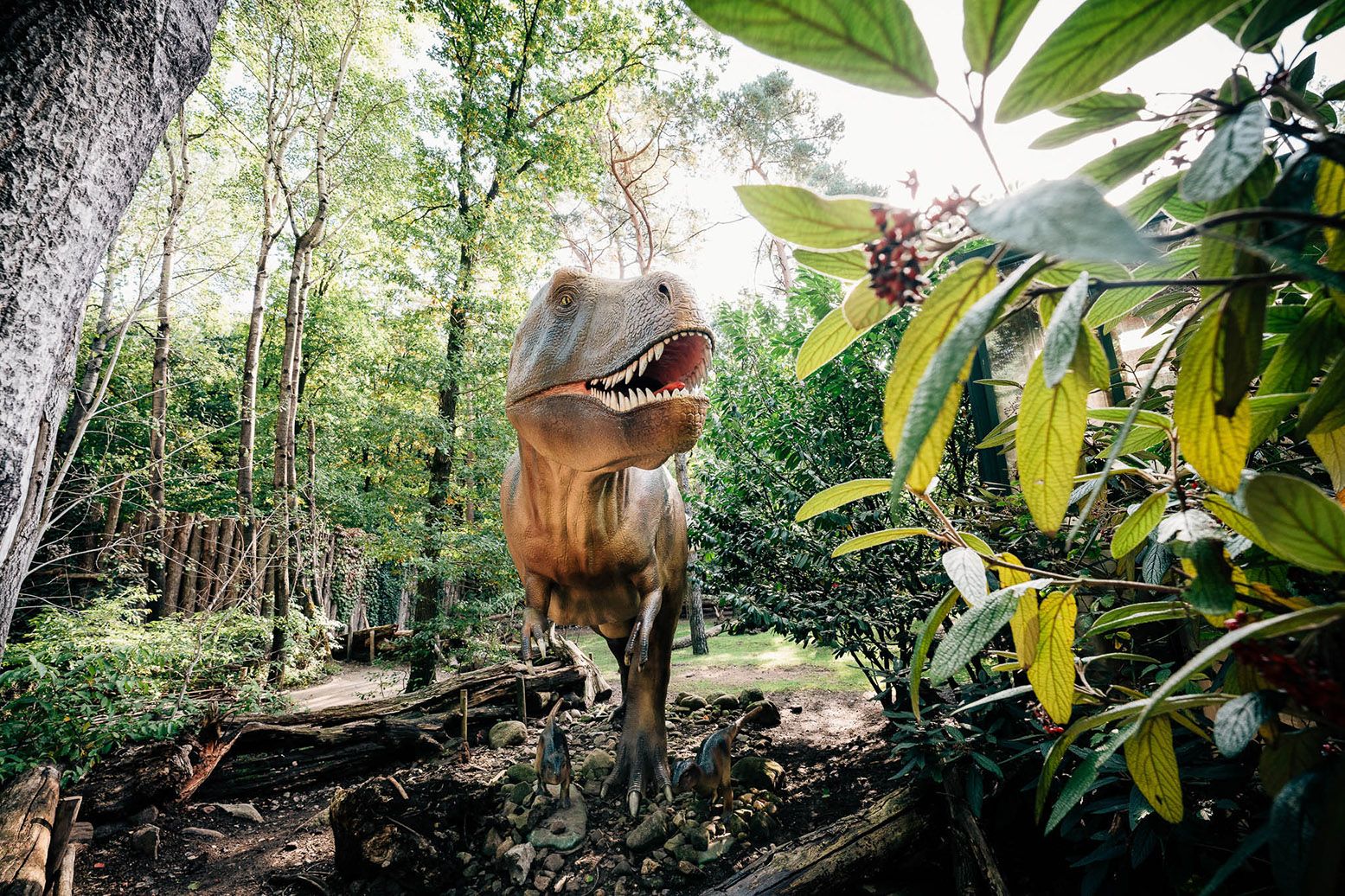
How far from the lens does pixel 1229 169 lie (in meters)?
0.38

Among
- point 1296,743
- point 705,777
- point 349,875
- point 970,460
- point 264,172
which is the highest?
point 264,172

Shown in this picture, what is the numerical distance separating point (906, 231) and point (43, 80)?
1647 mm

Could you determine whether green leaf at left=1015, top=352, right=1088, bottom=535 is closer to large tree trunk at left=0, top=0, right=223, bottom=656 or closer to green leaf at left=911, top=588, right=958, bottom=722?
green leaf at left=911, top=588, right=958, bottom=722

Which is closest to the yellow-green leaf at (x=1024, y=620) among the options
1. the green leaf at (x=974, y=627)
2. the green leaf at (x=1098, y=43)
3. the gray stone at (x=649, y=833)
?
the green leaf at (x=974, y=627)

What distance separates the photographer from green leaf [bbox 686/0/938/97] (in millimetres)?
470

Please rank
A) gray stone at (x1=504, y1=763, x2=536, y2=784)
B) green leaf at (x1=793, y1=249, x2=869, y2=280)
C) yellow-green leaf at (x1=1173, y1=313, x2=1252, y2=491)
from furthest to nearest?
gray stone at (x1=504, y1=763, x2=536, y2=784)
green leaf at (x1=793, y1=249, x2=869, y2=280)
yellow-green leaf at (x1=1173, y1=313, x2=1252, y2=491)

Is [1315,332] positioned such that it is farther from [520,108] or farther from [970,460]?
[520,108]

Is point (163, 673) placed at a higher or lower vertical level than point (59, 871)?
higher

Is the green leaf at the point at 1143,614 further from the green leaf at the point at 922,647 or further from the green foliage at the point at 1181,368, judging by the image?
the green leaf at the point at 922,647

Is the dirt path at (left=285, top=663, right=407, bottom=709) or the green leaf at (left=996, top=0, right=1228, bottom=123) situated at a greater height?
the green leaf at (left=996, top=0, right=1228, bottom=123)

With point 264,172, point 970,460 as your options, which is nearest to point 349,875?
point 970,460

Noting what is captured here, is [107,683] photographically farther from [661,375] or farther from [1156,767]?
[1156,767]

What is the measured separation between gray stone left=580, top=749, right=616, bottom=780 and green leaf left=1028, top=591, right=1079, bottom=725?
284 centimetres

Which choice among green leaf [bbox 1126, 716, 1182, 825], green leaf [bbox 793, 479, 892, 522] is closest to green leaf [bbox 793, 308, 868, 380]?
green leaf [bbox 793, 479, 892, 522]
